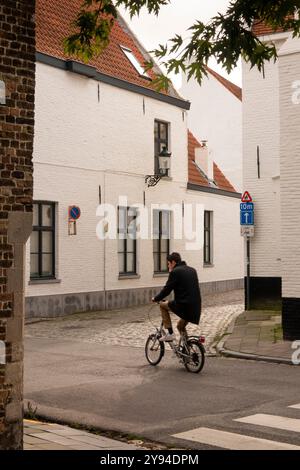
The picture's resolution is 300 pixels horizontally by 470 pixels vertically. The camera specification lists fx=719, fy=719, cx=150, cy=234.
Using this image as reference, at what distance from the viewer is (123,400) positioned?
853cm

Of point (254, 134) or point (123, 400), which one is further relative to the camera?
point (254, 134)

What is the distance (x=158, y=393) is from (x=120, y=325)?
8.01 meters

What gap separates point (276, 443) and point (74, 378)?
4165mm

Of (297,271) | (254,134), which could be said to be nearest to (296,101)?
(297,271)

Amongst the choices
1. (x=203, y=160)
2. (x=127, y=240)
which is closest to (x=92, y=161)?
(x=127, y=240)

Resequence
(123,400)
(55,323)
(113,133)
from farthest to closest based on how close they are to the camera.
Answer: (113,133), (55,323), (123,400)

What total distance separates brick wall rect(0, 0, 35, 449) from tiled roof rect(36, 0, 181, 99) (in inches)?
488

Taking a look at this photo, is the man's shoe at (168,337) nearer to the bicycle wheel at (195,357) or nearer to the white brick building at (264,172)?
the bicycle wheel at (195,357)

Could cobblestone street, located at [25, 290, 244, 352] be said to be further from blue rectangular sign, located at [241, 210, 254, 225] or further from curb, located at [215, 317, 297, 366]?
blue rectangular sign, located at [241, 210, 254, 225]

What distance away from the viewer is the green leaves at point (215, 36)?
7539 mm

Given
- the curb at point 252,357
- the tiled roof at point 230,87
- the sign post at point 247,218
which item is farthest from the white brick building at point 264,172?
the tiled roof at point 230,87

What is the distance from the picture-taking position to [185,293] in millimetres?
10781

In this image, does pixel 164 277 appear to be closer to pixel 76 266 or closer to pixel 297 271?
pixel 76 266

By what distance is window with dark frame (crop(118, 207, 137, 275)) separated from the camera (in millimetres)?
22109
